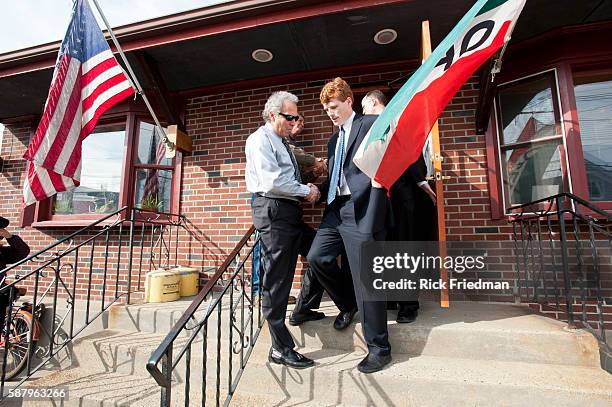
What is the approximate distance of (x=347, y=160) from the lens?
2.19 meters

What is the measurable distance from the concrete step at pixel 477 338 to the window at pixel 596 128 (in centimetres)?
154

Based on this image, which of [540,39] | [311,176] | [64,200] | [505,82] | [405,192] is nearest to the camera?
[405,192]

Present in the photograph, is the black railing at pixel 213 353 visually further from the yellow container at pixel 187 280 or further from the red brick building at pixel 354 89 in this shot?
the red brick building at pixel 354 89

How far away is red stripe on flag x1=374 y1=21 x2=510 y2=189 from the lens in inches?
68.5

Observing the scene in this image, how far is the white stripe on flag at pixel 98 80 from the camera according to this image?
9.72 ft

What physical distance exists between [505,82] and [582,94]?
687 mm

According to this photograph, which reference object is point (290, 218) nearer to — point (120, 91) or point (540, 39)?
point (120, 91)

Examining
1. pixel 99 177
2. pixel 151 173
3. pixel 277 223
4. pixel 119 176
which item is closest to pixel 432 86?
pixel 277 223

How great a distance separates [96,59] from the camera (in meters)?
2.99

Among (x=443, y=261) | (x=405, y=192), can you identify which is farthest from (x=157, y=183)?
(x=443, y=261)

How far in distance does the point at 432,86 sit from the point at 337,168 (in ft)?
2.55

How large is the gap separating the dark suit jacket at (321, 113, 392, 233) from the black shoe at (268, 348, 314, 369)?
0.89 m

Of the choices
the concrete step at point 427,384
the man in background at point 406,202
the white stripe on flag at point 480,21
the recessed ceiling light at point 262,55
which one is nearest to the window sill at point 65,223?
the recessed ceiling light at point 262,55

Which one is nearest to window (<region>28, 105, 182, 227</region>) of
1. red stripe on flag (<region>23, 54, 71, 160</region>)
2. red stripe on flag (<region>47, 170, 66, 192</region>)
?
red stripe on flag (<region>47, 170, 66, 192</region>)
